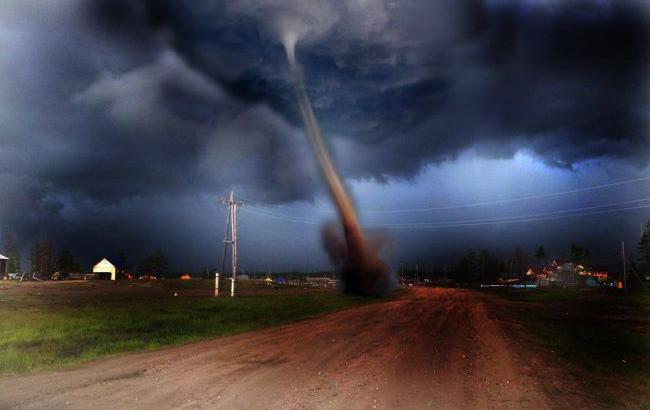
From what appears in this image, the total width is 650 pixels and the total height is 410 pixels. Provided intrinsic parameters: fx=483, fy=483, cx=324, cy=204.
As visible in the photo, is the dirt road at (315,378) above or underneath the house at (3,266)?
underneath

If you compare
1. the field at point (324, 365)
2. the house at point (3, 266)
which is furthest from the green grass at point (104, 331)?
the house at point (3, 266)

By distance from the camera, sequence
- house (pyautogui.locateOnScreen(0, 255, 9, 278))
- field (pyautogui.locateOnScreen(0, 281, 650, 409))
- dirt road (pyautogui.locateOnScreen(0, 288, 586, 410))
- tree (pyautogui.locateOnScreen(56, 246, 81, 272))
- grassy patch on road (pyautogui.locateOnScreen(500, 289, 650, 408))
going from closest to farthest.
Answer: dirt road (pyautogui.locateOnScreen(0, 288, 586, 410)), field (pyautogui.locateOnScreen(0, 281, 650, 409)), grassy patch on road (pyautogui.locateOnScreen(500, 289, 650, 408)), house (pyautogui.locateOnScreen(0, 255, 9, 278)), tree (pyautogui.locateOnScreen(56, 246, 81, 272))

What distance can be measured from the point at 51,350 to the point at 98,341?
2383 millimetres

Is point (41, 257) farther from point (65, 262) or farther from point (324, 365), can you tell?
point (324, 365)

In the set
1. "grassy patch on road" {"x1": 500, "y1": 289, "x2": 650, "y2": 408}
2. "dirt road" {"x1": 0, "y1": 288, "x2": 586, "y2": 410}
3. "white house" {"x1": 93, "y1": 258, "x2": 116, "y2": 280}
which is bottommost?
"grassy patch on road" {"x1": 500, "y1": 289, "x2": 650, "y2": 408}

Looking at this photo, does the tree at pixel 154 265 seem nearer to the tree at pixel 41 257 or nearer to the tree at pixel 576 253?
the tree at pixel 41 257

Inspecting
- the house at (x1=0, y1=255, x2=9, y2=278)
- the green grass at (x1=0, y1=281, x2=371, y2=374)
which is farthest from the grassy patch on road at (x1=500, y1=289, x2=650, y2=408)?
the house at (x1=0, y1=255, x2=9, y2=278)

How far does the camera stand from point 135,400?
9859 mm

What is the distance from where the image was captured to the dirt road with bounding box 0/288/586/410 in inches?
380

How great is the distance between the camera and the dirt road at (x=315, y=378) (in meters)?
9.65

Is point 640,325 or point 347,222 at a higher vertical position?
point 347,222

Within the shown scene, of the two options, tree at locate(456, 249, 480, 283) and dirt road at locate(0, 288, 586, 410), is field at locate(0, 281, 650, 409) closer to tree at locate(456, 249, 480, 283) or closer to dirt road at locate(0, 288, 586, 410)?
dirt road at locate(0, 288, 586, 410)

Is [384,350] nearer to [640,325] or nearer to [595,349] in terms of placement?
[595,349]

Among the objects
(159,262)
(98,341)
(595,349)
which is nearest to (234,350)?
(98,341)
